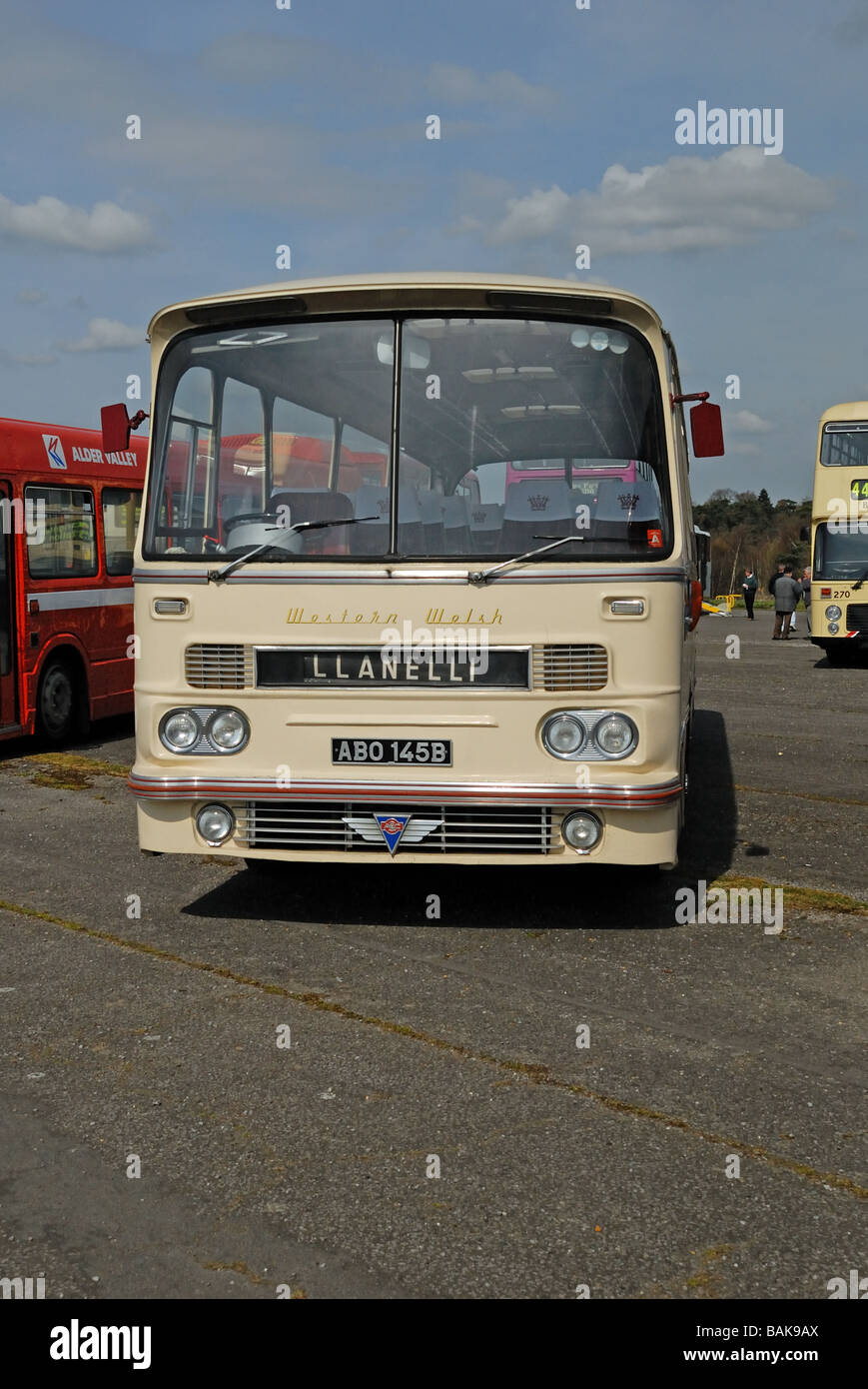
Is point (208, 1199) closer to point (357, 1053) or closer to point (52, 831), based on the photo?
point (357, 1053)

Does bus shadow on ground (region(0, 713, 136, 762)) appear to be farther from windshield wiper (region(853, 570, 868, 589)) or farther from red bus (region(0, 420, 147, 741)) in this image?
windshield wiper (region(853, 570, 868, 589))

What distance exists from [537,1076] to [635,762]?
5.82 ft

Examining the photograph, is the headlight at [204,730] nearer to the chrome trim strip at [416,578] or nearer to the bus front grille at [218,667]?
the bus front grille at [218,667]

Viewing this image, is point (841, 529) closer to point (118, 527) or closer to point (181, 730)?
point (118, 527)

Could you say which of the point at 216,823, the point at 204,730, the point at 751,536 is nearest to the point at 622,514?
the point at 204,730

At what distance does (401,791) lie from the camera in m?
5.85

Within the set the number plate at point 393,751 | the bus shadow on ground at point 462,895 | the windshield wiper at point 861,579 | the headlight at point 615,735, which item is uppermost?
the windshield wiper at point 861,579

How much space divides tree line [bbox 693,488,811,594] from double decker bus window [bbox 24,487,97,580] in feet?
141

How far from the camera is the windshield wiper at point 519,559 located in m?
5.80

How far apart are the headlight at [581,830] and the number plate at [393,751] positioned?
573 mm

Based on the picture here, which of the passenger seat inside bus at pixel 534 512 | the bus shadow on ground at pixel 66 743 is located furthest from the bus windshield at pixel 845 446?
the passenger seat inside bus at pixel 534 512

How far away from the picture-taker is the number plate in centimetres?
589

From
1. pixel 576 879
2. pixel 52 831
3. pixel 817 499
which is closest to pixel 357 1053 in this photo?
pixel 576 879

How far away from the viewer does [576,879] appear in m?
7.16
